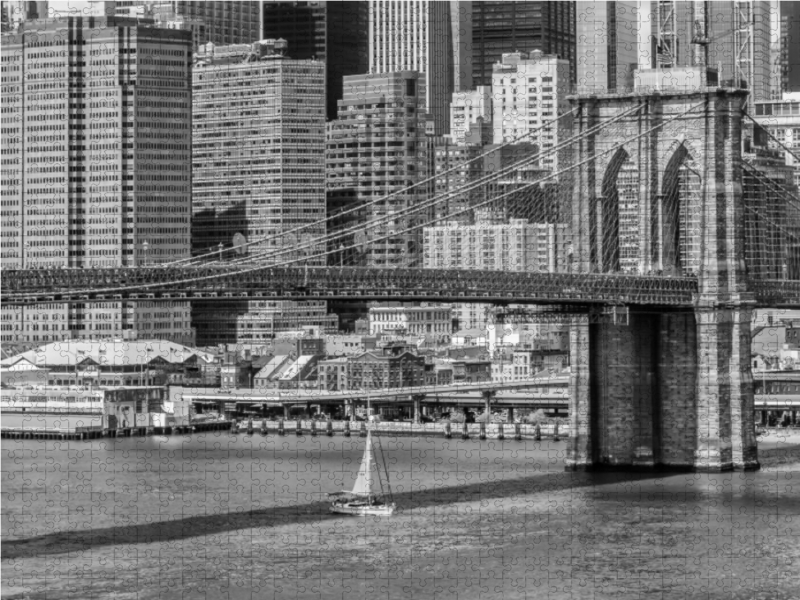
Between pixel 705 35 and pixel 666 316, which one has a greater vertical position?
pixel 705 35

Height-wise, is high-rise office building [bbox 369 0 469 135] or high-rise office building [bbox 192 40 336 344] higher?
high-rise office building [bbox 369 0 469 135]

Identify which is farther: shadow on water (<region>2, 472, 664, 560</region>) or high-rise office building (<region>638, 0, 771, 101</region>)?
high-rise office building (<region>638, 0, 771, 101</region>)

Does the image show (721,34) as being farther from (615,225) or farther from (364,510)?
(364,510)

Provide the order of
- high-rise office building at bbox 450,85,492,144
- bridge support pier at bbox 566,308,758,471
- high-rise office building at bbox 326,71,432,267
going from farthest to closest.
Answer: high-rise office building at bbox 450,85,492,144 < high-rise office building at bbox 326,71,432,267 < bridge support pier at bbox 566,308,758,471

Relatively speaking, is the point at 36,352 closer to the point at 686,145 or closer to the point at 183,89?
the point at 183,89

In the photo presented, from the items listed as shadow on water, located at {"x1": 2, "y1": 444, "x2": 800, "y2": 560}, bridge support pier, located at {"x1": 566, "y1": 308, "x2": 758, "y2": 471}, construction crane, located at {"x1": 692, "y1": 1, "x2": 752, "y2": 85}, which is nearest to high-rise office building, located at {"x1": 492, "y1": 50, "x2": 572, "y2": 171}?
construction crane, located at {"x1": 692, "y1": 1, "x2": 752, "y2": 85}

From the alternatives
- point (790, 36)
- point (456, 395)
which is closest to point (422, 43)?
point (456, 395)

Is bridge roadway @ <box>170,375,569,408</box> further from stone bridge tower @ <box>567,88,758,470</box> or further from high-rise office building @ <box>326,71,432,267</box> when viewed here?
high-rise office building @ <box>326,71,432,267</box>
